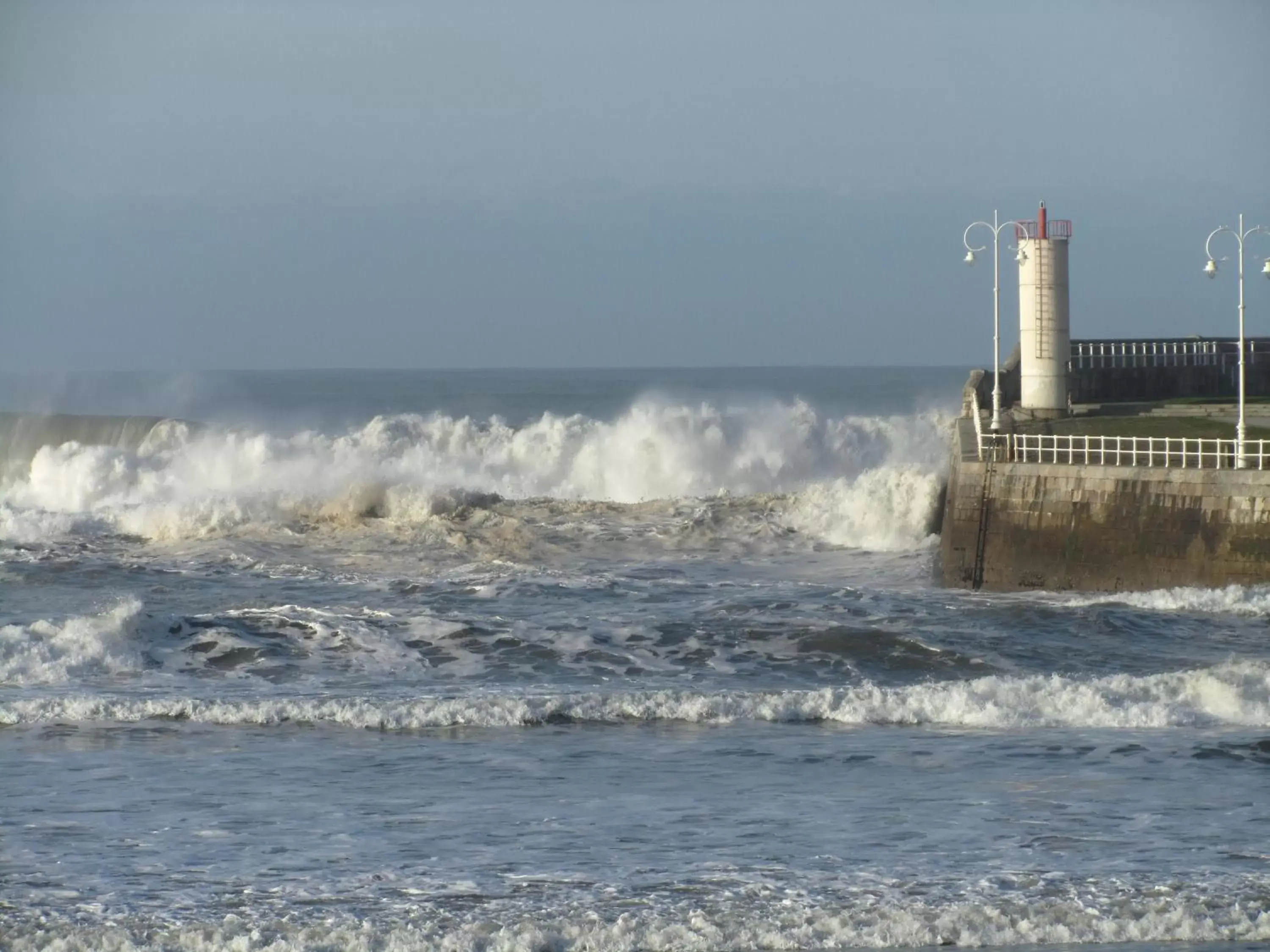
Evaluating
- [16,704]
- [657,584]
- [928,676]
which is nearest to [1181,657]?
[928,676]

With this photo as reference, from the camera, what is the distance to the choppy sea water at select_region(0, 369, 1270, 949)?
9500 millimetres

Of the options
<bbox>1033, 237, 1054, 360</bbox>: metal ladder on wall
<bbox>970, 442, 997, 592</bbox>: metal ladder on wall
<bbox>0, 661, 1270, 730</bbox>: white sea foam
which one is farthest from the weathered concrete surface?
<bbox>1033, 237, 1054, 360</bbox>: metal ladder on wall

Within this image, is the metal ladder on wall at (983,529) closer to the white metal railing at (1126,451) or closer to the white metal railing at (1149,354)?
the white metal railing at (1126,451)

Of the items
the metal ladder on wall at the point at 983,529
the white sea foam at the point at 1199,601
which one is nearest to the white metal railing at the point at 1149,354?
the metal ladder on wall at the point at 983,529

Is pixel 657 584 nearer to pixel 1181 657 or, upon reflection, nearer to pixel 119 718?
pixel 1181 657

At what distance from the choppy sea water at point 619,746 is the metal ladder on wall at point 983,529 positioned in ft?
2.02

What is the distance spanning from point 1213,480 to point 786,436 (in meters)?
21.5

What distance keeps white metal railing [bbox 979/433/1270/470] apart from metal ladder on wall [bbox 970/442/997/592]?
405 mm

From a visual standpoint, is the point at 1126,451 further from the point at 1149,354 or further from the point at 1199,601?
the point at 1149,354

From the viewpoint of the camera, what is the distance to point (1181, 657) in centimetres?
1747

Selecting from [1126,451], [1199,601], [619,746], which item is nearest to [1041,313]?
[1126,451]

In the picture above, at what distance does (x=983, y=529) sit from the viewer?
23375mm

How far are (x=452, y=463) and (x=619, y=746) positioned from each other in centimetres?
2975

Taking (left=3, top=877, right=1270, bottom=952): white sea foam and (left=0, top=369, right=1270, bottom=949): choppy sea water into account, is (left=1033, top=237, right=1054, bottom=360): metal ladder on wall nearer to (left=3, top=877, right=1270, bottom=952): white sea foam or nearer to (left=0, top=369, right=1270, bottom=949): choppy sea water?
(left=0, top=369, right=1270, bottom=949): choppy sea water
